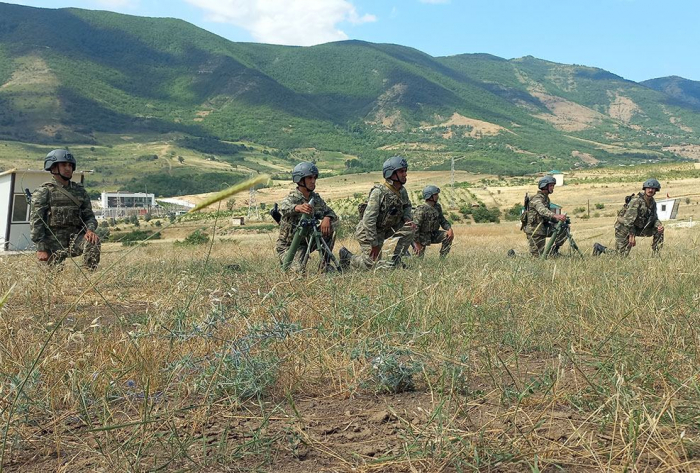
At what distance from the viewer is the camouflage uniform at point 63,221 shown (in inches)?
314

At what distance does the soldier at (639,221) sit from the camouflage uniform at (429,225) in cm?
258

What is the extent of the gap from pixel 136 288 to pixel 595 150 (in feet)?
654

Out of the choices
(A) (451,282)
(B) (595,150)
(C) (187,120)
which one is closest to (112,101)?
(C) (187,120)

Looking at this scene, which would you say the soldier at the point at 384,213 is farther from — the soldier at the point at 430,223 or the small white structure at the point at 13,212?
the small white structure at the point at 13,212

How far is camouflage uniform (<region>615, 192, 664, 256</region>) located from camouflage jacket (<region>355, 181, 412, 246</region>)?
474 cm

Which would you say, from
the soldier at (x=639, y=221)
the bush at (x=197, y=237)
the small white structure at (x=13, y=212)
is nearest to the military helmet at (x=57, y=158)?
the bush at (x=197, y=237)

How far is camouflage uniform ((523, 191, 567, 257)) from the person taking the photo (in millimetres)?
10958

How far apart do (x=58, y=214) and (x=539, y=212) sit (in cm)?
736

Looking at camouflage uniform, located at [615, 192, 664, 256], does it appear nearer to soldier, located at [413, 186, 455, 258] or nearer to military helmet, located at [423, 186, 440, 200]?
soldier, located at [413, 186, 455, 258]

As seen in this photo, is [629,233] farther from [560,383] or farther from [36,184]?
[36,184]

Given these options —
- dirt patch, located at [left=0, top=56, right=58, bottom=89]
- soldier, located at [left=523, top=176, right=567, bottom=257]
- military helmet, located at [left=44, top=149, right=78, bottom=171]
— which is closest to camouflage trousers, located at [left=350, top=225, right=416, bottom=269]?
soldier, located at [left=523, top=176, right=567, bottom=257]

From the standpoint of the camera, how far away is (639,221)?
444 inches

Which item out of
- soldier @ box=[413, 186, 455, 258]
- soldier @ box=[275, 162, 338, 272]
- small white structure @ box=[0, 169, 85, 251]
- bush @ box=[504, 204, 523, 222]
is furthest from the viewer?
bush @ box=[504, 204, 523, 222]

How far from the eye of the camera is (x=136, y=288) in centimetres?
673
